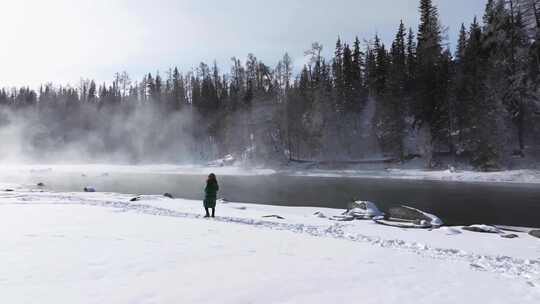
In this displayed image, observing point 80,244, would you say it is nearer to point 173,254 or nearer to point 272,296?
point 173,254

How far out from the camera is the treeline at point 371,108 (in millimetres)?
43750

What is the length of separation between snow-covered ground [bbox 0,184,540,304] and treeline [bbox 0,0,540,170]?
38.7 meters

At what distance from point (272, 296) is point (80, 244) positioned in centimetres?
614

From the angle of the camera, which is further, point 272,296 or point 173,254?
point 173,254

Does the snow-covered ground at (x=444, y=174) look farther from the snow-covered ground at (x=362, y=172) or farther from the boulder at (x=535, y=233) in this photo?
the boulder at (x=535, y=233)

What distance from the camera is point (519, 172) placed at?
127ft

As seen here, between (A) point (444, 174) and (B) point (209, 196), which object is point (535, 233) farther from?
(A) point (444, 174)

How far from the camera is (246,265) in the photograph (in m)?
7.60

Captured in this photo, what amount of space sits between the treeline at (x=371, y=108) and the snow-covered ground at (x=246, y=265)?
38718mm

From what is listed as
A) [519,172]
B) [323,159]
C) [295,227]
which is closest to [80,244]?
[295,227]

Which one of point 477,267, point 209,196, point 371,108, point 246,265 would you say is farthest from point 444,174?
point 246,265

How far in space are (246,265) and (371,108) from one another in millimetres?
63885

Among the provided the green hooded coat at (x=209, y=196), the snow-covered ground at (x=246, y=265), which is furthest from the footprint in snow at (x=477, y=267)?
the green hooded coat at (x=209, y=196)

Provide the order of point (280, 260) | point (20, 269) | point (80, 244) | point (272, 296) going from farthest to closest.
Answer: point (80, 244) < point (280, 260) < point (20, 269) < point (272, 296)
